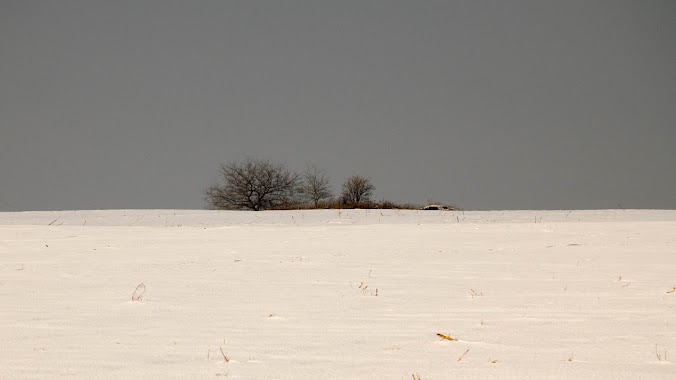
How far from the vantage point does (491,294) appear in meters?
6.06

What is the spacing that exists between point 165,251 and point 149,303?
450 cm

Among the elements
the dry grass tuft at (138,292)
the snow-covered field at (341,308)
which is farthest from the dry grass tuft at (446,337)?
the dry grass tuft at (138,292)

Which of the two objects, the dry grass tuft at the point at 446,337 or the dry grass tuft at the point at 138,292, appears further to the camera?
the dry grass tuft at the point at 138,292

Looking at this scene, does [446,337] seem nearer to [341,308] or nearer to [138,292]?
[341,308]

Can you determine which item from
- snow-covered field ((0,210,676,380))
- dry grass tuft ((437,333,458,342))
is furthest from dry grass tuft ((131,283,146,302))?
dry grass tuft ((437,333,458,342))

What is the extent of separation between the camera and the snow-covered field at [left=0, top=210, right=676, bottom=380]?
3.59 m

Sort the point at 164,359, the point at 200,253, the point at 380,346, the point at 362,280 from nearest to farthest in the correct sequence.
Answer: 1. the point at 164,359
2. the point at 380,346
3. the point at 362,280
4. the point at 200,253

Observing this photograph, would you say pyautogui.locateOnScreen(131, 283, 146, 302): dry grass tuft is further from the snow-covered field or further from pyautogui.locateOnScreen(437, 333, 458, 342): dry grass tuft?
pyautogui.locateOnScreen(437, 333, 458, 342): dry grass tuft

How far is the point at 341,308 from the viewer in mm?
5332

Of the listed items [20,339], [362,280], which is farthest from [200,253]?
[20,339]

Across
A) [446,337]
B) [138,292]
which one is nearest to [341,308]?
[446,337]

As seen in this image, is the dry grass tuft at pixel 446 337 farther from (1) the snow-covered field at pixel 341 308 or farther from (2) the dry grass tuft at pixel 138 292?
(2) the dry grass tuft at pixel 138 292

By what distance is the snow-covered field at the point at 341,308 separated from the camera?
3.59 meters

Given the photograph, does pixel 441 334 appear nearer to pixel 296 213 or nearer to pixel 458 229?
pixel 458 229
